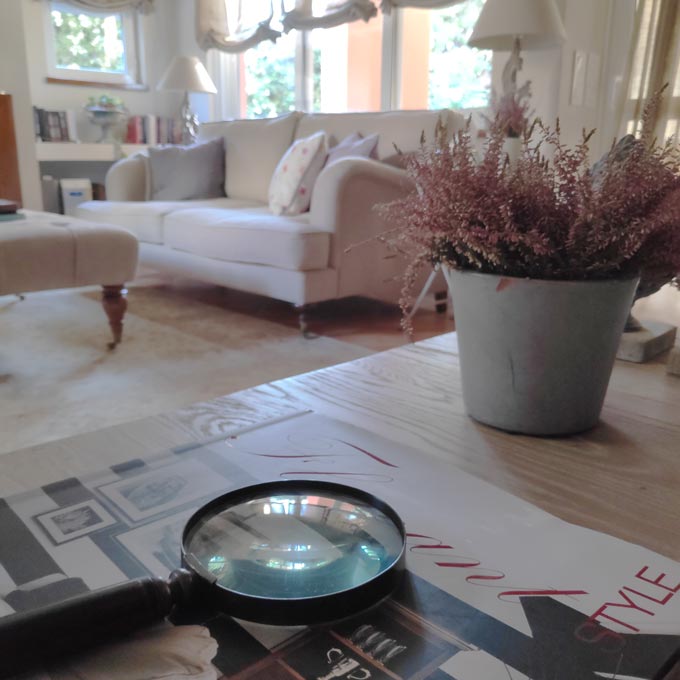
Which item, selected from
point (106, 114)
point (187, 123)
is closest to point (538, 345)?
point (187, 123)

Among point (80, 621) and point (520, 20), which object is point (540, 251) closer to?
point (80, 621)

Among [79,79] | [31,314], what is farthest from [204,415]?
[79,79]

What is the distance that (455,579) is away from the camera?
1.27 ft

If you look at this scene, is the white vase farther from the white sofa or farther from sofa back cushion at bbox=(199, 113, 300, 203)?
sofa back cushion at bbox=(199, 113, 300, 203)

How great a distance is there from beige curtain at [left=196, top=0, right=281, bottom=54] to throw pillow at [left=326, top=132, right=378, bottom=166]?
210 cm

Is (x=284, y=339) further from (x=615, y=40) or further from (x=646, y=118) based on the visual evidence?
(x=615, y=40)

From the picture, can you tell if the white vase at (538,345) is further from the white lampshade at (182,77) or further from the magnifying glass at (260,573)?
the white lampshade at (182,77)

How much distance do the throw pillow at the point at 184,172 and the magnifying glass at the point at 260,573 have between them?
128 inches

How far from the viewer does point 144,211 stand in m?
3.13

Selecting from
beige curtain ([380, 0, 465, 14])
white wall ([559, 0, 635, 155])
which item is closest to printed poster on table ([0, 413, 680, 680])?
white wall ([559, 0, 635, 155])

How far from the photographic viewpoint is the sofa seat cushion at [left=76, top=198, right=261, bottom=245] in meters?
3.07

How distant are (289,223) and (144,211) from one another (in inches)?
39.6

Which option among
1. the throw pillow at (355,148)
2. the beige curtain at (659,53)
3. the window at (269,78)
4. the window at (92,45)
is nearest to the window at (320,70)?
the window at (269,78)

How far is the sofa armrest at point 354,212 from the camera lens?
2.42m
